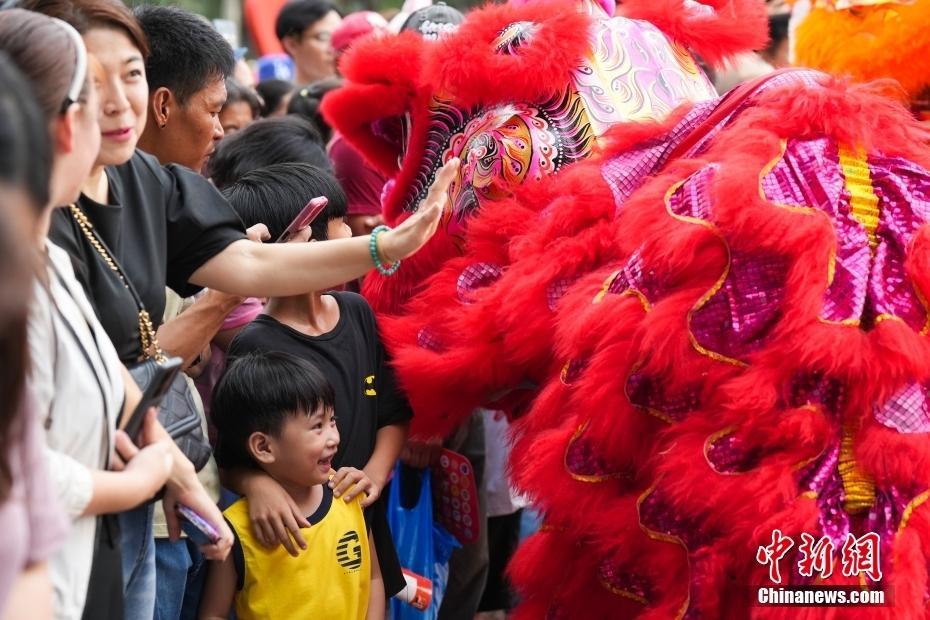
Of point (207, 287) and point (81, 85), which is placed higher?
point (81, 85)

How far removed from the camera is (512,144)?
9.26ft

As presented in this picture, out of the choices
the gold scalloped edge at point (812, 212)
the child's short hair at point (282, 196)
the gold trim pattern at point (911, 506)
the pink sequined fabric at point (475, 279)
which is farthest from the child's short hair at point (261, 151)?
the gold trim pattern at point (911, 506)

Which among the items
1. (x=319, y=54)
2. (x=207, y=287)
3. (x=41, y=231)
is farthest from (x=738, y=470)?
(x=319, y=54)

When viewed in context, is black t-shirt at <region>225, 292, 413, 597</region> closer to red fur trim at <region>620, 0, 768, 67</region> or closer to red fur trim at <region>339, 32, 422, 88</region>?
red fur trim at <region>339, 32, 422, 88</region>

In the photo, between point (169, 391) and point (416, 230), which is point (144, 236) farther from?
point (416, 230)

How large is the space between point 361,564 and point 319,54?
3823 millimetres

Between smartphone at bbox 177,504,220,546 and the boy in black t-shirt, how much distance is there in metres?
0.49

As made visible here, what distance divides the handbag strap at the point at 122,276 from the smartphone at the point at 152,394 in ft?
0.81

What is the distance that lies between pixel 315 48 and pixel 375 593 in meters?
3.82

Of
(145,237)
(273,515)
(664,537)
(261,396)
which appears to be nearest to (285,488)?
(273,515)

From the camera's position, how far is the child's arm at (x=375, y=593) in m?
2.70

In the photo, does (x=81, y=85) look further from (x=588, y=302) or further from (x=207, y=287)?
(x=588, y=302)

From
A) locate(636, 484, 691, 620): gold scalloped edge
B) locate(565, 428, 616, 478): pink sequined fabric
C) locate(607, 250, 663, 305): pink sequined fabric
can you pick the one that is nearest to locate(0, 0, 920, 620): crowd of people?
locate(607, 250, 663, 305): pink sequined fabric

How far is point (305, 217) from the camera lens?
2.62 m
